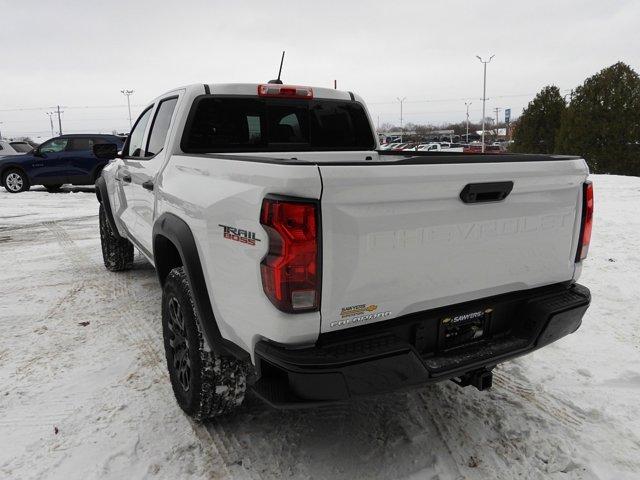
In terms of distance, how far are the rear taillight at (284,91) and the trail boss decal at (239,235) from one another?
1.91m

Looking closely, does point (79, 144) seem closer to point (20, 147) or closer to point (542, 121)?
point (20, 147)

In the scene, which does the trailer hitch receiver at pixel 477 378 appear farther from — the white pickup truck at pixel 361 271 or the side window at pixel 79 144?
the side window at pixel 79 144

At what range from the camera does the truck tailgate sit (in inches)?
81.5

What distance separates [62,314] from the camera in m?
4.82

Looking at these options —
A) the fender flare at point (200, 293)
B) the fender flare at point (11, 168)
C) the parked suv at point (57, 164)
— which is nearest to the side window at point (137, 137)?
the fender flare at point (200, 293)

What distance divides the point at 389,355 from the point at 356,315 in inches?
8.6

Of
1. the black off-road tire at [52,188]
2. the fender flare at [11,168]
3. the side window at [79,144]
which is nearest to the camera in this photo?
the side window at [79,144]

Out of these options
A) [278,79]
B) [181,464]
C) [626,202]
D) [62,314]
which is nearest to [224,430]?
[181,464]

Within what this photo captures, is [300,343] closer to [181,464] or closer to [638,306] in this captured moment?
[181,464]

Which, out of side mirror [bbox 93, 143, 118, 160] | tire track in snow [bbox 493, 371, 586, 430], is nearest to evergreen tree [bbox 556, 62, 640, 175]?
tire track in snow [bbox 493, 371, 586, 430]

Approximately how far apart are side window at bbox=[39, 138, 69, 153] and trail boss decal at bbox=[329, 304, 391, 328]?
15.8 m

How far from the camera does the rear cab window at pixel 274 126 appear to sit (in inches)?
148

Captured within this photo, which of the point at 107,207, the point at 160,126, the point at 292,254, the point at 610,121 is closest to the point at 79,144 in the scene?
the point at 107,207

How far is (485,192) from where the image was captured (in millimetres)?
2369
